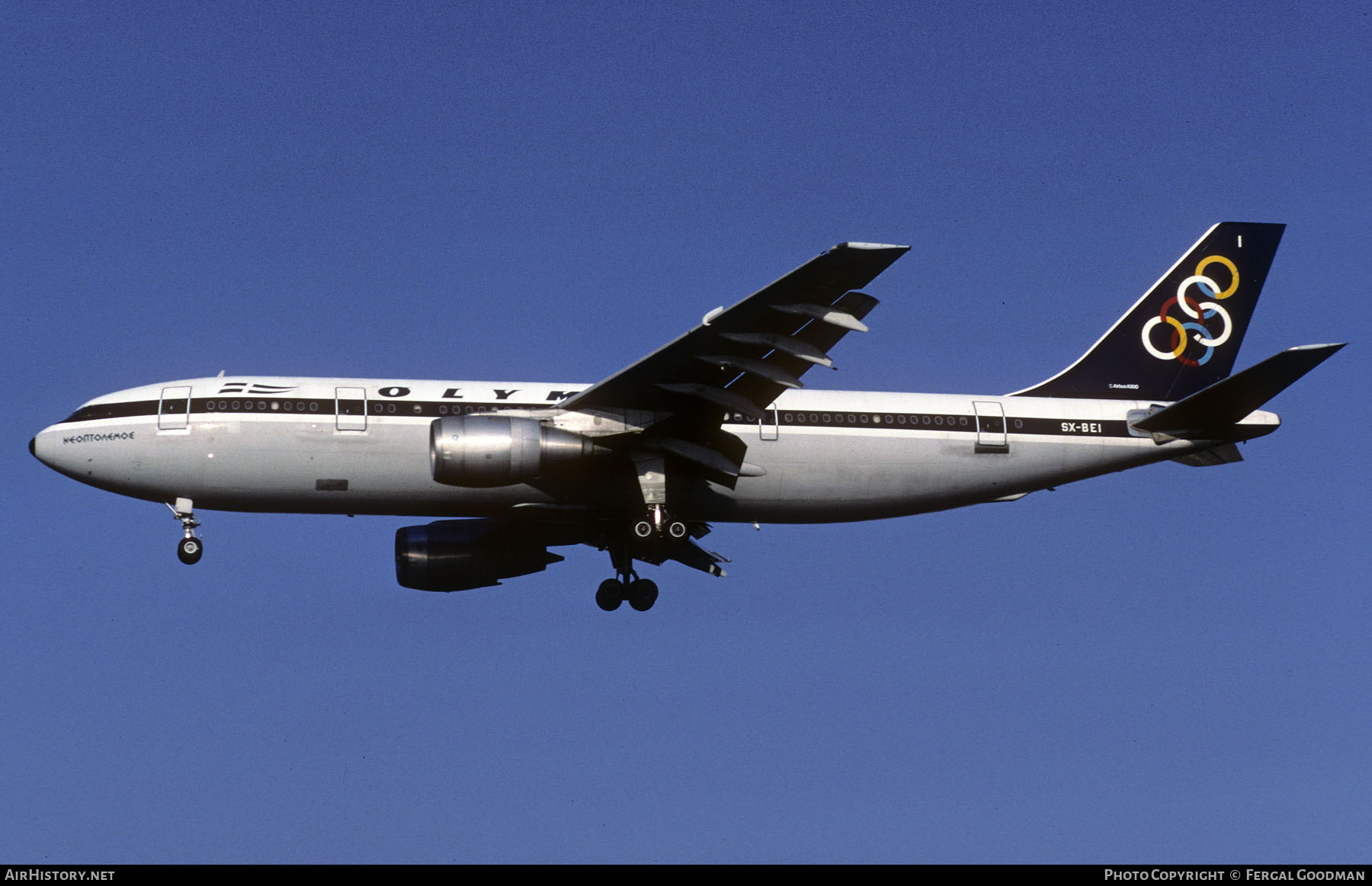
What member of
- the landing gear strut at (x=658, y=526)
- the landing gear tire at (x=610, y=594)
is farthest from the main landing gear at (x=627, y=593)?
the landing gear strut at (x=658, y=526)

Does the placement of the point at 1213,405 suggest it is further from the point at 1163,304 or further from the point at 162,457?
the point at 162,457

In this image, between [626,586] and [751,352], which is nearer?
[751,352]

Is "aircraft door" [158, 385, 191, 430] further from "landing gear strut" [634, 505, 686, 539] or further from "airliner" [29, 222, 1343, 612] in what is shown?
"landing gear strut" [634, 505, 686, 539]

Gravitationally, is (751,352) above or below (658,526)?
above

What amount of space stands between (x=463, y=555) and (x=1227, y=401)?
60.9 feet

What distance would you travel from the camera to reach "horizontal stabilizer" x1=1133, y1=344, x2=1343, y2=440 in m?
37.2

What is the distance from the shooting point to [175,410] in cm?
3938

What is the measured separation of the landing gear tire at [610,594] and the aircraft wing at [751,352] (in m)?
4.98

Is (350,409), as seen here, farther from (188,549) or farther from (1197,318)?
(1197,318)

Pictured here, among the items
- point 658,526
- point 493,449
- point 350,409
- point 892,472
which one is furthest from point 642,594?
point 350,409

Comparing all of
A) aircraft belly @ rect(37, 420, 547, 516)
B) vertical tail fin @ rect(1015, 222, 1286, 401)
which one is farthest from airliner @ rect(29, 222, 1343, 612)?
vertical tail fin @ rect(1015, 222, 1286, 401)

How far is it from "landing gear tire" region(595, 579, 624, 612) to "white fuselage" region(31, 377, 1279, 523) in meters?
3.11

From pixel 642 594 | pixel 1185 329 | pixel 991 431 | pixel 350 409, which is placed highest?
pixel 1185 329

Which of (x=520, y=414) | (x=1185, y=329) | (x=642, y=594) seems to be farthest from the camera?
(x=1185, y=329)
